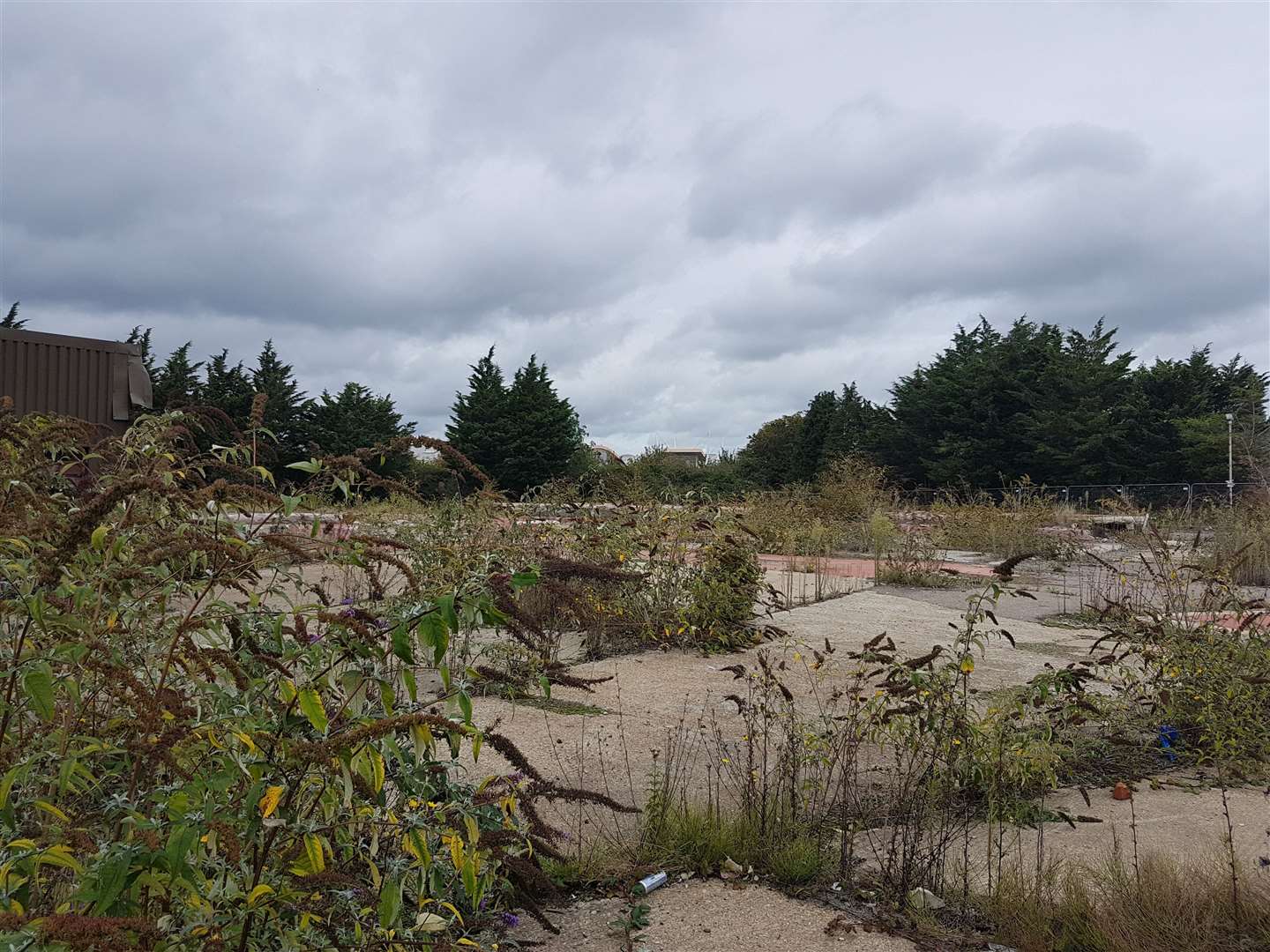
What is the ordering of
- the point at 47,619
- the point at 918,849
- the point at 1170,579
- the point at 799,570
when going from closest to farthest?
the point at 47,619 < the point at 918,849 < the point at 1170,579 < the point at 799,570

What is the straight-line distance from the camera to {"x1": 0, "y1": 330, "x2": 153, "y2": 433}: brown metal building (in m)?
8.59

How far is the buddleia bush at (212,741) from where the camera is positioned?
119 cm

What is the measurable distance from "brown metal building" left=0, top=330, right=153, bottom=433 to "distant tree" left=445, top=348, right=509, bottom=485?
76.8 feet

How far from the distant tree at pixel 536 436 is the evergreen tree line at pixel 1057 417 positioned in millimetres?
10466

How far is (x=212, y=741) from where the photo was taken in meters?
1.49

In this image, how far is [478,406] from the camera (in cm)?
3472

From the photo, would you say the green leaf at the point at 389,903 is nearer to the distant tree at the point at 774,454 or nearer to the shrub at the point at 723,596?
the shrub at the point at 723,596

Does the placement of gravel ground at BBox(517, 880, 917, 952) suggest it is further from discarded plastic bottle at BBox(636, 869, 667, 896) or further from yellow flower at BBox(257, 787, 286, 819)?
yellow flower at BBox(257, 787, 286, 819)

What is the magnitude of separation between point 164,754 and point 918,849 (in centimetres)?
228

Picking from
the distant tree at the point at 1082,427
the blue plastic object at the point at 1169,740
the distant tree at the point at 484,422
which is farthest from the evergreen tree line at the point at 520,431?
the blue plastic object at the point at 1169,740

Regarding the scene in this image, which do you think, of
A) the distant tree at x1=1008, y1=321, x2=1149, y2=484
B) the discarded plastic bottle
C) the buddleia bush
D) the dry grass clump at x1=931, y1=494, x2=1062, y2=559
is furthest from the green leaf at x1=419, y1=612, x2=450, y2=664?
the distant tree at x1=1008, y1=321, x2=1149, y2=484

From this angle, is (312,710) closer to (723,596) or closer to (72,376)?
(723,596)

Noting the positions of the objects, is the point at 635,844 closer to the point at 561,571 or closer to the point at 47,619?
the point at 561,571

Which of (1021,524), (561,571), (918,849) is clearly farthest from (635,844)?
(1021,524)
